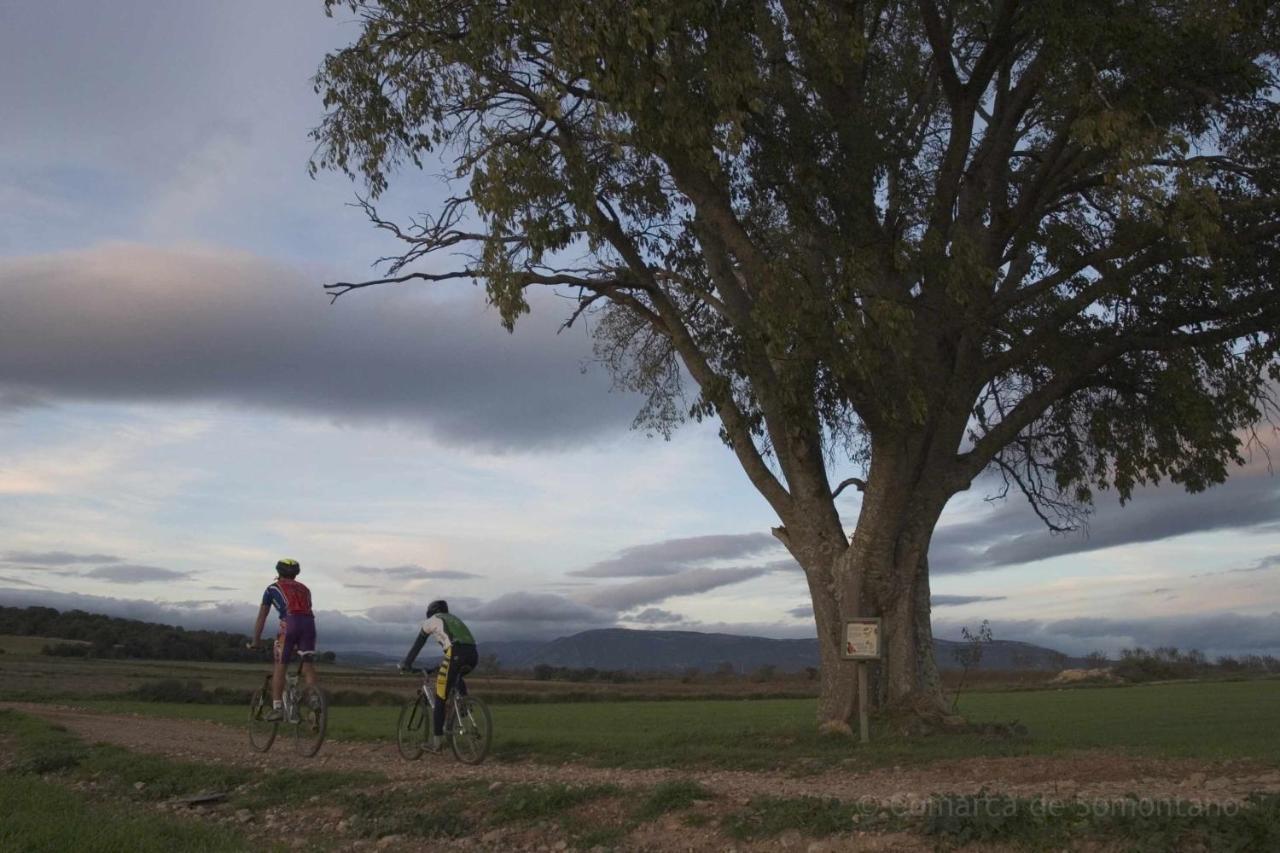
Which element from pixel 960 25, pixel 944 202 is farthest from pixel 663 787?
pixel 960 25

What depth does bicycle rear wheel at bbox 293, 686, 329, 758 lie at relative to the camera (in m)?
13.5

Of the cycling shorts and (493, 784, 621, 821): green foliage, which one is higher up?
the cycling shorts

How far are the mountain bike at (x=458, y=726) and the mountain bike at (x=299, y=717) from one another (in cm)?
109

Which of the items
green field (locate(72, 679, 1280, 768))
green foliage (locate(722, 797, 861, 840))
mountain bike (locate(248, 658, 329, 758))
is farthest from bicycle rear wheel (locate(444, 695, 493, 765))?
green foliage (locate(722, 797, 861, 840))

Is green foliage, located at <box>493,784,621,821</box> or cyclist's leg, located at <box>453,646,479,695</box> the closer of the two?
green foliage, located at <box>493,784,621,821</box>

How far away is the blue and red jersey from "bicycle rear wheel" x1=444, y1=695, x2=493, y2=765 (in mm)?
2483

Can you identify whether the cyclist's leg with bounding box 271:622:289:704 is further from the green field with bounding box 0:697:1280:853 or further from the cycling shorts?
the green field with bounding box 0:697:1280:853

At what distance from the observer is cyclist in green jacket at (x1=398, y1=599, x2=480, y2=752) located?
12.6 m

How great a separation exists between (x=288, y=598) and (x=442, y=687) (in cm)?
253

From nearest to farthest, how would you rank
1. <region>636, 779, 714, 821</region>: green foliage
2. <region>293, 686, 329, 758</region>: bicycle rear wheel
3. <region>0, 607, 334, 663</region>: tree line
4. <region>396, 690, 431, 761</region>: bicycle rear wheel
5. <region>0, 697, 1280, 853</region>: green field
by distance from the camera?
<region>0, 697, 1280, 853</region>: green field < <region>636, 779, 714, 821</region>: green foliage < <region>396, 690, 431, 761</region>: bicycle rear wheel < <region>293, 686, 329, 758</region>: bicycle rear wheel < <region>0, 607, 334, 663</region>: tree line

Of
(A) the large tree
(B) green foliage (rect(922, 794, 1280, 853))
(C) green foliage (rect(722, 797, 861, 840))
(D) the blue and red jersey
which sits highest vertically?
(A) the large tree

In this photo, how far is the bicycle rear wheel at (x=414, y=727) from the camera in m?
13.1

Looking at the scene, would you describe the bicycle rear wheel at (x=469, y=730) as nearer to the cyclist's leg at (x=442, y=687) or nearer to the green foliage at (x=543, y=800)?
the cyclist's leg at (x=442, y=687)

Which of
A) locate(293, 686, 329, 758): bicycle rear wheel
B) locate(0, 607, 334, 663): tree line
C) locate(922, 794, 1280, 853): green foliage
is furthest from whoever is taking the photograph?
locate(0, 607, 334, 663): tree line
